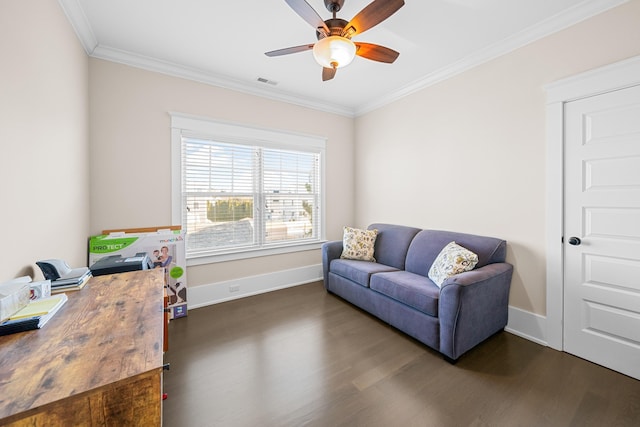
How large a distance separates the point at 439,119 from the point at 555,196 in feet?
4.82

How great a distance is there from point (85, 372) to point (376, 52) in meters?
2.47

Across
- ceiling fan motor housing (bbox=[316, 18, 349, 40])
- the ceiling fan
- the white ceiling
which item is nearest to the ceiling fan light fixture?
the ceiling fan

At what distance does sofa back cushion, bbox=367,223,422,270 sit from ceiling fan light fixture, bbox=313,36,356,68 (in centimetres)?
218

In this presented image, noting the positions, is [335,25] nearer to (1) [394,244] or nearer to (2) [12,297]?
(2) [12,297]

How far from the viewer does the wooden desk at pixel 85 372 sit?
2.23ft

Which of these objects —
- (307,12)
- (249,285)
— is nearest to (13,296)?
(307,12)

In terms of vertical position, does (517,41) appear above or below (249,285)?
above

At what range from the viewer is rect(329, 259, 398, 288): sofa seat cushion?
2.85 m

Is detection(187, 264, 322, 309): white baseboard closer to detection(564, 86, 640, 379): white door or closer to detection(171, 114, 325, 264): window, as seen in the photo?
detection(171, 114, 325, 264): window

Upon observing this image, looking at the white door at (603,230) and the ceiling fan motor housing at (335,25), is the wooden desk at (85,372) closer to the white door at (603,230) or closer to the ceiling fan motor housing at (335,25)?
the ceiling fan motor housing at (335,25)

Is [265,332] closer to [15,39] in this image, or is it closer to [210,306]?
[210,306]

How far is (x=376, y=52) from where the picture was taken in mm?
2033

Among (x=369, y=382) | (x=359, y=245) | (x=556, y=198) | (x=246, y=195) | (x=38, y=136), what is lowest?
(x=369, y=382)

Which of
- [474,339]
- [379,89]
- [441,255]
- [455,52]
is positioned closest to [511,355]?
[474,339]
